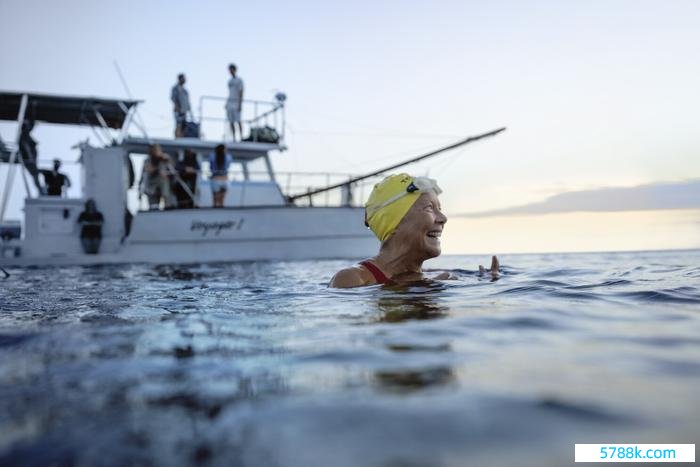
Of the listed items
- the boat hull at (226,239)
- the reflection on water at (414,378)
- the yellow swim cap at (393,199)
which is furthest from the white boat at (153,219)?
the reflection on water at (414,378)

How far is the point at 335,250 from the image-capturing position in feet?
43.4

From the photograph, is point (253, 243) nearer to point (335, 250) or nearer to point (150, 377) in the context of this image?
point (335, 250)

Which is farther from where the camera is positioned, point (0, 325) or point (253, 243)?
point (253, 243)

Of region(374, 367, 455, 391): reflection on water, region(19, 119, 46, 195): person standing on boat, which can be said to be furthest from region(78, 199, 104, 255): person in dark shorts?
region(374, 367, 455, 391): reflection on water

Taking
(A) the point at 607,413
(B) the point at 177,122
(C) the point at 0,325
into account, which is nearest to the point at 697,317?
(A) the point at 607,413

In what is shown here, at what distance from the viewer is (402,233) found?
4031 mm

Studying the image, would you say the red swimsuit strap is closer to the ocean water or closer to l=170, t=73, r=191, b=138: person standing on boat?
the ocean water

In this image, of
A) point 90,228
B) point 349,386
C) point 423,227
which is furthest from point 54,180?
point 349,386

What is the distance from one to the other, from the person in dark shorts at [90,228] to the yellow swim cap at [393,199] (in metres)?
9.63

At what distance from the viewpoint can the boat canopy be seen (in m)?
12.0

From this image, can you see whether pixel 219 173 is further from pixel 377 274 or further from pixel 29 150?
pixel 377 274

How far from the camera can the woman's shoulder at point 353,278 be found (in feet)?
13.2

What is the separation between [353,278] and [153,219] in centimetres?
927

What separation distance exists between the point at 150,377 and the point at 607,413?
126cm
